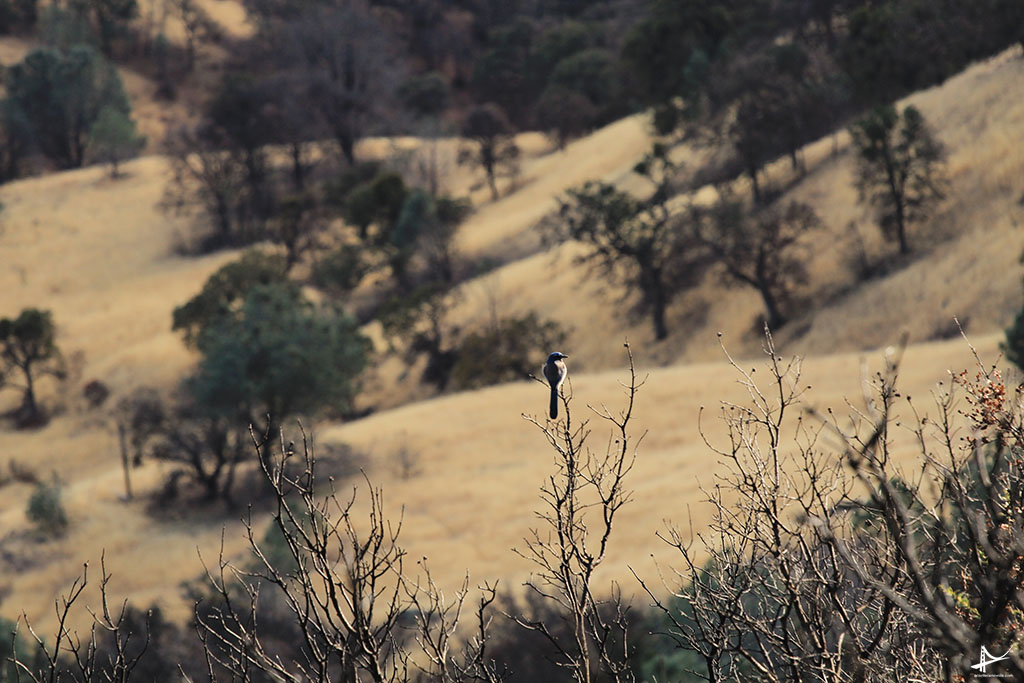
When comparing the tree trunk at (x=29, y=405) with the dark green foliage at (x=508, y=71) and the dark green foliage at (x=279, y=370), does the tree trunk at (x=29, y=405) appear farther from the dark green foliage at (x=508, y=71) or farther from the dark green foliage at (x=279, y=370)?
the dark green foliage at (x=508, y=71)

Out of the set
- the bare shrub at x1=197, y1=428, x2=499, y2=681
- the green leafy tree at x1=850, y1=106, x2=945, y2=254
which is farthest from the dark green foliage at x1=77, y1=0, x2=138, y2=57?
the bare shrub at x1=197, y1=428, x2=499, y2=681

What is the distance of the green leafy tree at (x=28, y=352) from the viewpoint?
5088cm

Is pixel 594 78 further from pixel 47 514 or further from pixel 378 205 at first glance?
pixel 47 514

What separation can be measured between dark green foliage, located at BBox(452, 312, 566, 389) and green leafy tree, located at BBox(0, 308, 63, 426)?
1956 centimetres

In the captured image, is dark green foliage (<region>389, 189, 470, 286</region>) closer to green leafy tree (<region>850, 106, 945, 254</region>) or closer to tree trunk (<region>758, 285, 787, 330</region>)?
tree trunk (<region>758, 285, 787, 330</region>)

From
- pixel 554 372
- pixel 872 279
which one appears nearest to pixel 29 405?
pixel 872 279

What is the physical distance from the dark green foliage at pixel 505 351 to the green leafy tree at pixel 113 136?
A: 39.2 m

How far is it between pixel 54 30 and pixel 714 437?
80.2m

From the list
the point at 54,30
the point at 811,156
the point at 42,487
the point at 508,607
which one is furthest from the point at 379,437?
the point at 54,30

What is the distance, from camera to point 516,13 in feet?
353

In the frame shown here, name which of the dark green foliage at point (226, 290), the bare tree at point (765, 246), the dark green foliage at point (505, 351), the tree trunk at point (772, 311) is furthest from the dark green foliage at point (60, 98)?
the tree trunk at point (772, 311)

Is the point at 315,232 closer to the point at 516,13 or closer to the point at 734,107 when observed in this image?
the point at 734,107

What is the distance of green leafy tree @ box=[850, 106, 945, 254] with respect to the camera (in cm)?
4112

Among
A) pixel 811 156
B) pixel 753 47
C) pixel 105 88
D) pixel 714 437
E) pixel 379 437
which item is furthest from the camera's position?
pixel 105 88
